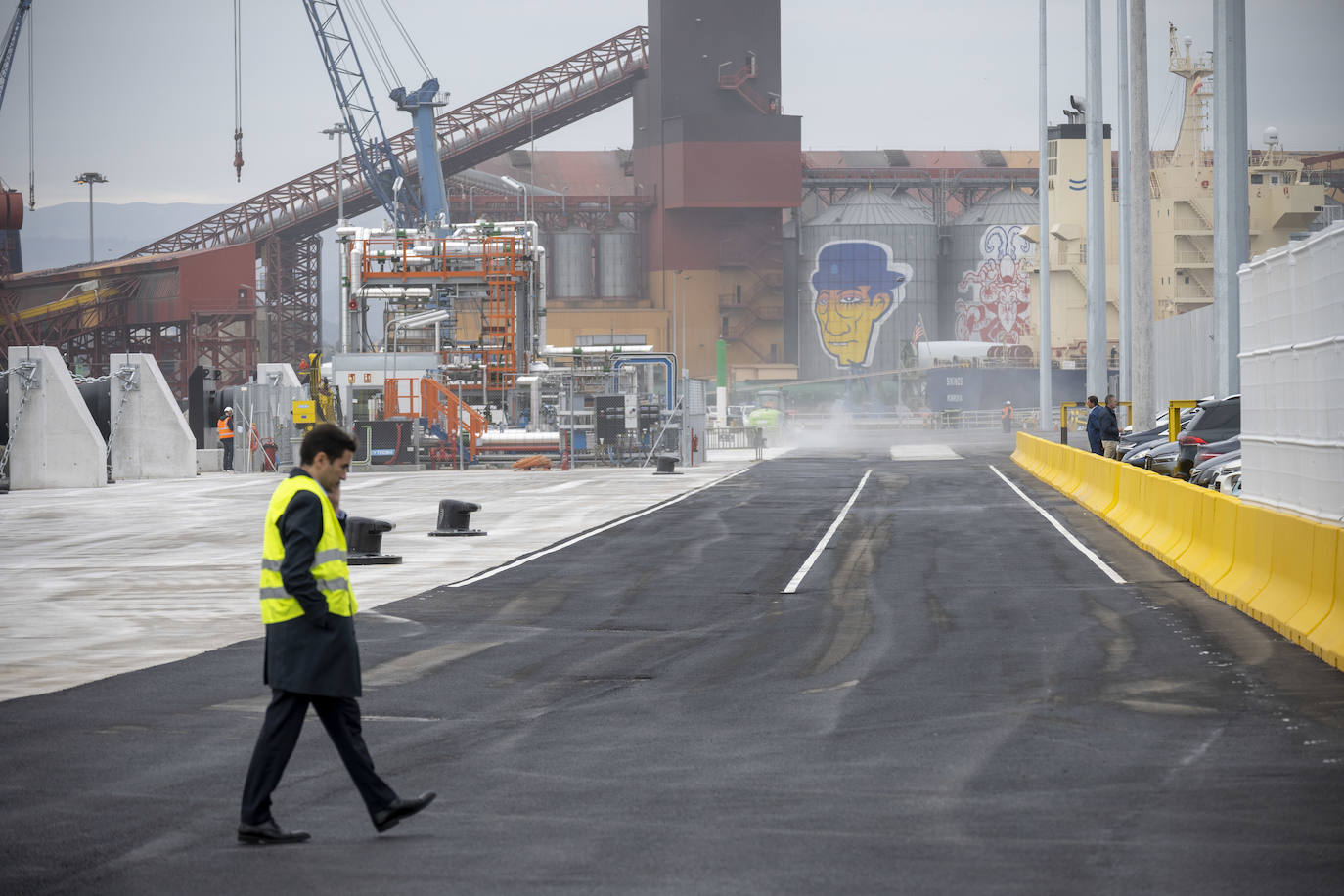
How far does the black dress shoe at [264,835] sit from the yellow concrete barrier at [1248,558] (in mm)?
10150

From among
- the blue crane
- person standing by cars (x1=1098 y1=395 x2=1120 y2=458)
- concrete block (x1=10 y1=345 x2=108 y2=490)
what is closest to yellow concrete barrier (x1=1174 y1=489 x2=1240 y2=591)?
person standing by cars (x1=1098 y1=395 x2=1120 y2=458)

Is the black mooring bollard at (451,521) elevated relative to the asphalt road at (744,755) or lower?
elevated

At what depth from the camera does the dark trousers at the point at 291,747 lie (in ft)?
22.7

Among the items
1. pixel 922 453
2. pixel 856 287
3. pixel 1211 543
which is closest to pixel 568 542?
pixel 1211 543

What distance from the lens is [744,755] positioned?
8750mm

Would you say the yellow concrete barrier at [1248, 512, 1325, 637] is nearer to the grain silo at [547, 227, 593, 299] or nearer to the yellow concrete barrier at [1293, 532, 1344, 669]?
the yellow concrete barrier at [1293, 532, 1344, 669]

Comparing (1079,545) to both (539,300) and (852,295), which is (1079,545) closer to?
(539,300)

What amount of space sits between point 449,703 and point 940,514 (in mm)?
18245

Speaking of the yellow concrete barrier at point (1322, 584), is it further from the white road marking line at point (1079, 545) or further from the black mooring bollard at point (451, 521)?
the black mooring bollard at point (451, 521)

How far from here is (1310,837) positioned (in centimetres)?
680

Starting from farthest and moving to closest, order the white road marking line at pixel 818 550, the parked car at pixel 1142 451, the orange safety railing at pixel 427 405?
1. the orange safety railing at pixel 427 405
2. the parked car at pixel 1142 451
3. the white road marking line at pixel 818 550

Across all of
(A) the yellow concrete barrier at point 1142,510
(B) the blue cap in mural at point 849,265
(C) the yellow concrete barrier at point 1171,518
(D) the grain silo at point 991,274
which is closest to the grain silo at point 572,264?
(B) the blue cap in mural at point 849,265

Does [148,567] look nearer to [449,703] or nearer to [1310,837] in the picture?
[449,703]

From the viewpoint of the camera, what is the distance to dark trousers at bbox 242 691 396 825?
6922mm
